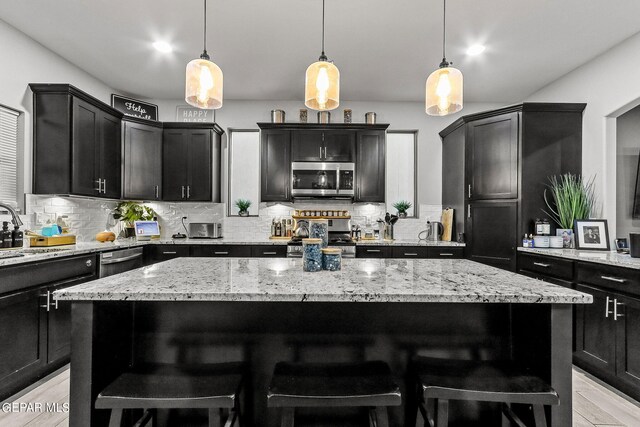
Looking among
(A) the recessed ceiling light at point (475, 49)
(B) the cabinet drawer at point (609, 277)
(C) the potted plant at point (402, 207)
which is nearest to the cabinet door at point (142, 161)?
(C) the potted plant at point (402, 207)

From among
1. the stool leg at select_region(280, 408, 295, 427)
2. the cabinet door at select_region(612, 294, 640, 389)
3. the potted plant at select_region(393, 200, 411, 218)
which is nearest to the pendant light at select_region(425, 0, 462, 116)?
the stool leg at select_region(280, 408, 295, 427)

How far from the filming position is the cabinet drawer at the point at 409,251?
407cm

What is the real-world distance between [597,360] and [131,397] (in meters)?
3.20

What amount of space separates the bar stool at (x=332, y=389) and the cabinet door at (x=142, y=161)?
3814 mm

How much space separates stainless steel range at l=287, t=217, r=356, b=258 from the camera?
3.97m

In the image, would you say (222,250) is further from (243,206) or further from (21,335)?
(21,335)

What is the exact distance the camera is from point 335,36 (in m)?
3.08

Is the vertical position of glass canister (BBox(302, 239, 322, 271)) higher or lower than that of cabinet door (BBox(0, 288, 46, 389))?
higher

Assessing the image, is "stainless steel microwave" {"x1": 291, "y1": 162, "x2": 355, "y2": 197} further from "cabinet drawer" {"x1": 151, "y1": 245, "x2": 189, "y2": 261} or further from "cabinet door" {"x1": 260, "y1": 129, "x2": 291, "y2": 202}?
"cabinet drawer" {"x1": 151, "y1": 245, "x2": 189, "y2": 261}

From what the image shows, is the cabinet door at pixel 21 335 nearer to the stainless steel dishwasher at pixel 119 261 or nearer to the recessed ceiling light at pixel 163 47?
the stainless steel dishwasher at pixel 119 261

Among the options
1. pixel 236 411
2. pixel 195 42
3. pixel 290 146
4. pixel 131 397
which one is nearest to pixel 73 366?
pixel 131 397

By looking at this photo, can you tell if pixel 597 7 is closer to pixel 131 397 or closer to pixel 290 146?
pixel 290 146

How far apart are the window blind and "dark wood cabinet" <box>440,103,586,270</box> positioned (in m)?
4.83

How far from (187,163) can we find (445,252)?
3650mm
